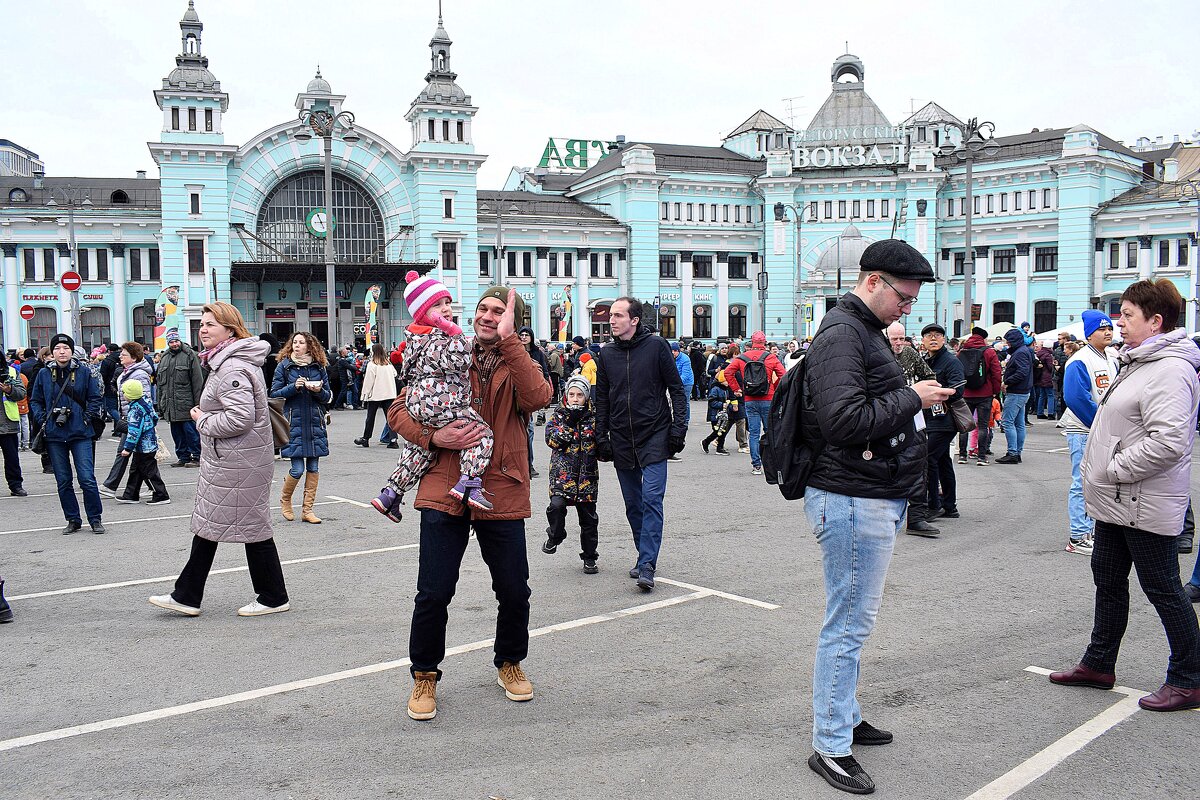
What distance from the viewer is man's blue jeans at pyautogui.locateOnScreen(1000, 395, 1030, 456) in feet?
50.3

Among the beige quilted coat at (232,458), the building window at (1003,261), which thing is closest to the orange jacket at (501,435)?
the beige quilted coat at (232,458)

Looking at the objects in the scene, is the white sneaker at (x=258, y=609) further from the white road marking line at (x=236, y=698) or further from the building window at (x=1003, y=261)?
the building window at (x=1003, y=261)

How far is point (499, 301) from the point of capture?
4648 mm

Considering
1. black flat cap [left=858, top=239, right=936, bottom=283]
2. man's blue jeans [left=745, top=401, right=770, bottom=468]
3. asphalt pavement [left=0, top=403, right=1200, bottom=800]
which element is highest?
black flat cap [left=858, top=239, right=936, bottom=283]

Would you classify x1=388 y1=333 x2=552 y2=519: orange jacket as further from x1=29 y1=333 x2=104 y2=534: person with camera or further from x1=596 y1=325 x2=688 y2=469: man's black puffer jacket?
x1=29 y1=333 x2=104 y2=534: person with camera

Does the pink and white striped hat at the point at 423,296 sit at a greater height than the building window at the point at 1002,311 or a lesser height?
lesser

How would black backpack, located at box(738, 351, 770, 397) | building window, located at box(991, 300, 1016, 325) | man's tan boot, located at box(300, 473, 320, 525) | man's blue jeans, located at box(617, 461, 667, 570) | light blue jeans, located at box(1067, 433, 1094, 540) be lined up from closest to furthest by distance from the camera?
1. man's blue jeans, located at box(617, 461, 667, 570)
2. light blue jeans, located at box(1067, 433, 1094, 540)
3. man's tan boot, located at box(300, 473, 320, 525)
4. black backpack, located at box(738, 351, 770, 397)
5. building window, located at box(991, 300, 1016, 325)

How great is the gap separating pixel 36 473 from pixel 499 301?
13.3 meters

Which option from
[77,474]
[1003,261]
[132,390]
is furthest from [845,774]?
[1003,261]

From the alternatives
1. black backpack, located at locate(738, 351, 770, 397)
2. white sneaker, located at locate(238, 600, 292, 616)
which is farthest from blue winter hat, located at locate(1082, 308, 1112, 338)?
white sneaker, located at locate(238, 600, 292, 616)

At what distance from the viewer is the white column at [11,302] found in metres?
51.6

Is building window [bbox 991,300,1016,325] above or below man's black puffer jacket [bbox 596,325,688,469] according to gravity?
above

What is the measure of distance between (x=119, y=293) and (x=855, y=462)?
187 ft

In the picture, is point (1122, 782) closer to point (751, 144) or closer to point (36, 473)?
point (36, 473)
